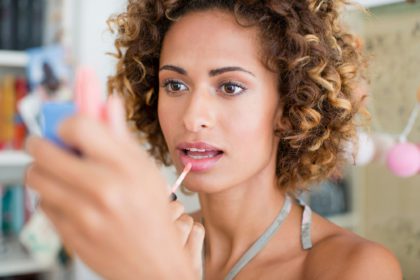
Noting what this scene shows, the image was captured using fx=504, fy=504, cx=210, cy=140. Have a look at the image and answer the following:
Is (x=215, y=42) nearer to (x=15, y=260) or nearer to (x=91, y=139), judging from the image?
(x=91, y=139)

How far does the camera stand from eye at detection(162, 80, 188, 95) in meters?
0.96

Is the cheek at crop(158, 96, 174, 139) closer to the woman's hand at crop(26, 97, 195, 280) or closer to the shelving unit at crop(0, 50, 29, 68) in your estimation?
the woman's hand at crop(26, 97, 195, 280)

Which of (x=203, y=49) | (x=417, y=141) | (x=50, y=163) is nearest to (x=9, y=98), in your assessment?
(x=203, y=49)

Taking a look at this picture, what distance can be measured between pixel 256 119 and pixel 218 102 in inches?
3.1

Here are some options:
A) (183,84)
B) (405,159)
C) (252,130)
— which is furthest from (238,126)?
(405,159)

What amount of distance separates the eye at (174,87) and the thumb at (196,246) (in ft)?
1.09

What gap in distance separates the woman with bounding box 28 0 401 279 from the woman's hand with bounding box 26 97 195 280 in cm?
21

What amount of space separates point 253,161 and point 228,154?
0.06m

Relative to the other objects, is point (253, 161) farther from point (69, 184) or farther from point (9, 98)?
point (9, 98)

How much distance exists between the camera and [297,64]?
0.97 metres

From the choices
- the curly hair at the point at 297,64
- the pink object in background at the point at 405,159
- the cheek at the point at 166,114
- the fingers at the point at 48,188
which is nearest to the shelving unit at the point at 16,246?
the curly hair at the point at 297,64

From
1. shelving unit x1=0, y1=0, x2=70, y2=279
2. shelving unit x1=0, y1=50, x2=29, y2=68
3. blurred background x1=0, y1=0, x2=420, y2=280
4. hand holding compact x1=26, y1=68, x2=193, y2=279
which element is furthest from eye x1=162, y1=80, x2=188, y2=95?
shelving unit x1=0, y1=50, x2=29, y2=68

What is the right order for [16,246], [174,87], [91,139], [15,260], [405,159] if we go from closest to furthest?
[91,139]
[174,87]
[405,159]
[15,260]
[16,246]

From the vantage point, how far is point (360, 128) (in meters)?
1.30
